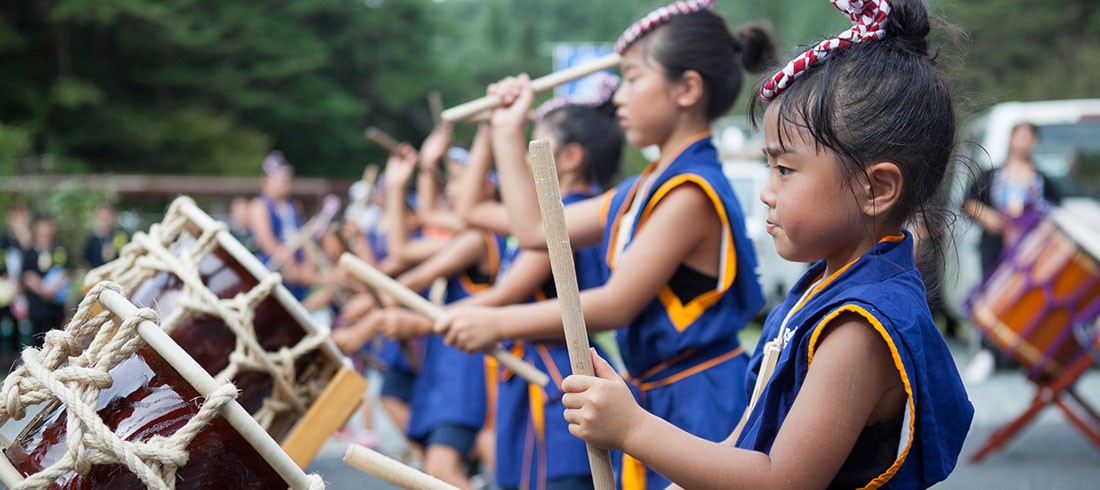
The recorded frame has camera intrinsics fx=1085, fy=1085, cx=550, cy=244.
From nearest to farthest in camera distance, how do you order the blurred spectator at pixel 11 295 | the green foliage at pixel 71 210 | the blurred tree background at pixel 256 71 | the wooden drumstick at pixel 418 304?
the wooden drumstick at pixel 418 304
the blurred spectator at pixel 11 295
the green foliage at pixel 71 210
the blurred tree background at pixel 256 71

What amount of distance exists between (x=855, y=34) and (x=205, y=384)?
1093mm

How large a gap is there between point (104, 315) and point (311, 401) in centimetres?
73

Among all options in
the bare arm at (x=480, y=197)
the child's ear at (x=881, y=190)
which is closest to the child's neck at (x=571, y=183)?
the bare arm at (x=480, y=197)

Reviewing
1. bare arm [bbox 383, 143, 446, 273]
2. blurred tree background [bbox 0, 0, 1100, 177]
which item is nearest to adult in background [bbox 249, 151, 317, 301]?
bare arm [bbox 383, 143, 446, 273]

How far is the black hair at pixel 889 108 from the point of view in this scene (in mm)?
1623

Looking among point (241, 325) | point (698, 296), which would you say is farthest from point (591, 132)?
point (241, 325)

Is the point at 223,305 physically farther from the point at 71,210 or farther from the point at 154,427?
the point at 71,210

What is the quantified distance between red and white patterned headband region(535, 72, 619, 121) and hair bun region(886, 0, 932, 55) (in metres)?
1.91

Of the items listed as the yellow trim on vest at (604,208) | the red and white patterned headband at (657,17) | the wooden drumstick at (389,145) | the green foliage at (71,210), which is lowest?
the yellow trim on vest at (604,208)

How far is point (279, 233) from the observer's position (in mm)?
9742

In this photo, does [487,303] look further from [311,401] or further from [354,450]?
[354,450]

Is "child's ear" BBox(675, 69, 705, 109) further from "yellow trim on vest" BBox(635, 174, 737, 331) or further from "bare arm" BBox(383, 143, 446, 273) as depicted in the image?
"bare arm" BBox(383, 143, 446, 273)

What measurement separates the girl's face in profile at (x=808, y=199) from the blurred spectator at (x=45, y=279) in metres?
8.35

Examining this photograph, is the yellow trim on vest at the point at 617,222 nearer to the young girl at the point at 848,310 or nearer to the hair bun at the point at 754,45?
the hair bun at the point at 754,45
